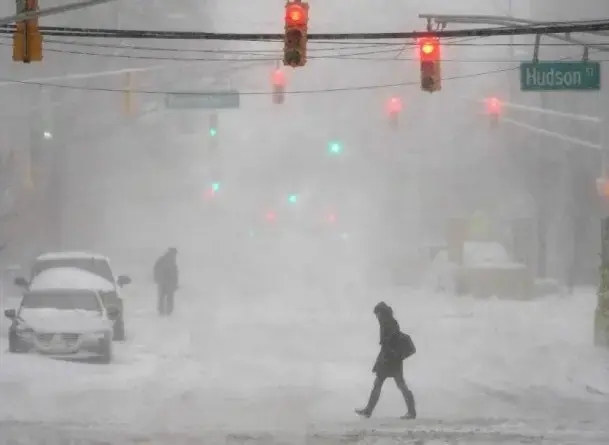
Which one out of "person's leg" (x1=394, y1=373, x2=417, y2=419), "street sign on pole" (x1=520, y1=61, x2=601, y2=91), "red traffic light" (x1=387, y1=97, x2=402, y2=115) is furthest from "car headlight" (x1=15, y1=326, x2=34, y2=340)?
"red traffic light" (x1=387, y1=97, x2=402, y2=115)

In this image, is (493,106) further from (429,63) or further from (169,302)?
(429,63)

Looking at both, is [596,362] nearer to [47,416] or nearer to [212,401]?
[212,401]

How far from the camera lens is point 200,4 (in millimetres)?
83938

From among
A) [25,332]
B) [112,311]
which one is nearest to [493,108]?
[112,311]

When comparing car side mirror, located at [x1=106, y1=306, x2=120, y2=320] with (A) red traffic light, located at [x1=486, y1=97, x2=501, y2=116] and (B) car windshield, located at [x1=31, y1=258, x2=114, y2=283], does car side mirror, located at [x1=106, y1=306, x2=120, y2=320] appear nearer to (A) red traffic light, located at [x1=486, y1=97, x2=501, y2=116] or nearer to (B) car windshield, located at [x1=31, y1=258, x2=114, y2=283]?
(B) car windshield, located at [x1=31, y1=258, x2=114, y2=283]

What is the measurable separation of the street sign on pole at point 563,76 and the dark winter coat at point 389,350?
5346 mm

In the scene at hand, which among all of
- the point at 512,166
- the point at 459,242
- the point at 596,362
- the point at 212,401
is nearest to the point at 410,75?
the point at 512,166

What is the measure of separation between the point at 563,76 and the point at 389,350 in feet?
20.5

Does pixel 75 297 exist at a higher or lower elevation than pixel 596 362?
higher

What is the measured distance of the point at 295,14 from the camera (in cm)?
1274

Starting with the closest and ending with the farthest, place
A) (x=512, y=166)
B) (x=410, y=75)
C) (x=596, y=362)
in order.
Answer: (x=596, y=362) → (x=512, y=166) → (x=410, y=75)

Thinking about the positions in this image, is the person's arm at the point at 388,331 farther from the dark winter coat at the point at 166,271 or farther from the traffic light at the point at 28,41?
the dark winter coat at the point at 166,271

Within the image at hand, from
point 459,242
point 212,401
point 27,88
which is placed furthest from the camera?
point 27,88

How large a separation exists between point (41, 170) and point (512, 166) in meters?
25.2
